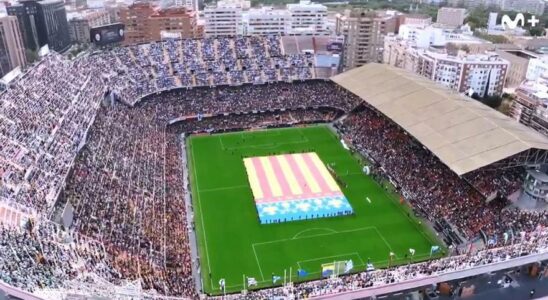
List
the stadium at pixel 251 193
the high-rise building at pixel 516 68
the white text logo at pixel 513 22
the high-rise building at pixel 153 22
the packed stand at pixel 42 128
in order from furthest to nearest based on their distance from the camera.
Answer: the white text logo at pixel 513 22 < the high-rise building at pixel 153 22 < the high-rise building at pixel 516 68 < the packed stand at pixel 42 128 < the stadium at pixel 251 193

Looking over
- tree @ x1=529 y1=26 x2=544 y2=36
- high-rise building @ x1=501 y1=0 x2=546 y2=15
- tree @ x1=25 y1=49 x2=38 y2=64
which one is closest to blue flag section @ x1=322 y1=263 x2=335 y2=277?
tree @ x1=25 y1=49 x2=38 y2=64

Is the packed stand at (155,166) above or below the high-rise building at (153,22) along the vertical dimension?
below

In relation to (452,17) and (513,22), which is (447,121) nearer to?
(513,22)

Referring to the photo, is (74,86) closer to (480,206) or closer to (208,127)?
(208,127)

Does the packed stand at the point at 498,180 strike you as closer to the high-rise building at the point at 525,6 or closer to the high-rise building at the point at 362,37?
the high-rise building at the point at 362,37

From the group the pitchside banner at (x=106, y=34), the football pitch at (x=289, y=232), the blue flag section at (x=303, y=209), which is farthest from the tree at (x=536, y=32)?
the blue flag section at (x=303, y=209)

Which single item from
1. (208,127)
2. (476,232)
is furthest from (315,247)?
(208,127)
